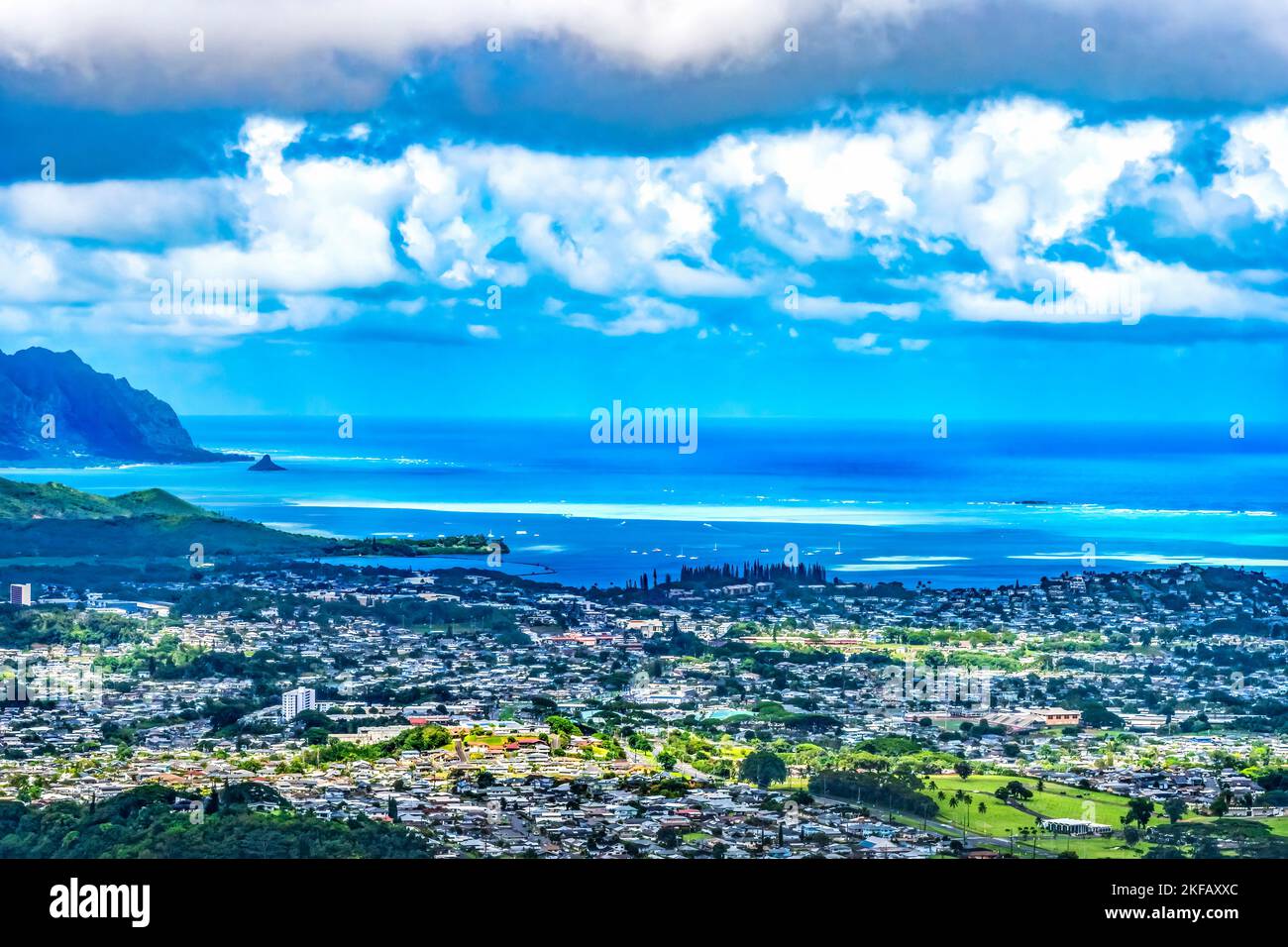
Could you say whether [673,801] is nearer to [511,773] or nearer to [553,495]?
[511,773]

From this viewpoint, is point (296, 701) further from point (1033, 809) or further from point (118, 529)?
point (118, 529)

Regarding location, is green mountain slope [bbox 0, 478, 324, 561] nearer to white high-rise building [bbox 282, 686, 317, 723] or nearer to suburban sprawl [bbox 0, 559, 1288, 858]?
suburban sprawl [bbox 0, 559, 1288, 858]

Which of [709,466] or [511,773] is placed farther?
[709,466]

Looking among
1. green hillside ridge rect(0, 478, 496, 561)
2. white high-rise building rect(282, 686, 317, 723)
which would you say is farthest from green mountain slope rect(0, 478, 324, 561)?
white high-rise building rect(282, 686, 317, 723)

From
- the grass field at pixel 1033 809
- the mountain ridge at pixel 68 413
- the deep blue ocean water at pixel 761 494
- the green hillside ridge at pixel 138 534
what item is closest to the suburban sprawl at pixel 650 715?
the grass field at pixel 1033 809
